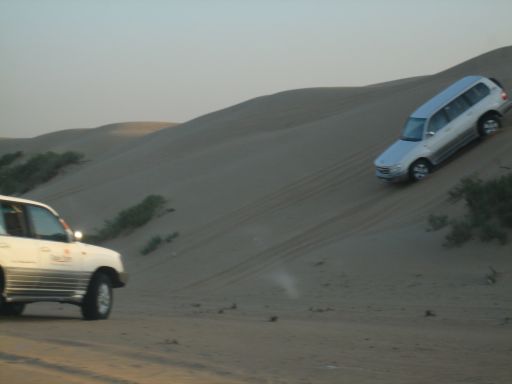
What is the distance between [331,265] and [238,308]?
3203 millimetres

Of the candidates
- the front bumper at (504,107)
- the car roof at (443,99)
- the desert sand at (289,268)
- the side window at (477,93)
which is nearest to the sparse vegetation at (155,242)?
the desert sand at (289,268)

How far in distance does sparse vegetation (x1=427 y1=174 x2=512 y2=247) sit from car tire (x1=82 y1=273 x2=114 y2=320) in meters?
7.45

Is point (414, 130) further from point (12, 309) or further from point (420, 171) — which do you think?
point (12, 309)

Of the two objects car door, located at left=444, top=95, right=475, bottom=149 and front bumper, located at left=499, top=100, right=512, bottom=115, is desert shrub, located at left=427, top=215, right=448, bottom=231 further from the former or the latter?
front bumper, located at left=499, top=100, right=512, bottom=115

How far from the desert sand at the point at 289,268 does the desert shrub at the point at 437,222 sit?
30cm

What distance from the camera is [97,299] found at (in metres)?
13.2

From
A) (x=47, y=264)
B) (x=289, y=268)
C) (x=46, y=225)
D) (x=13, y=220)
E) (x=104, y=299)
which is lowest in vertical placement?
(x=289, y=268)

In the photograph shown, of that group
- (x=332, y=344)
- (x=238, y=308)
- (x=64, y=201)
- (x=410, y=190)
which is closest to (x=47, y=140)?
(x=64, y=201)

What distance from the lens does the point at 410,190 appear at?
23281mm

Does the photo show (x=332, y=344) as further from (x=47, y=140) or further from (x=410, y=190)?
(x=47, y=140)

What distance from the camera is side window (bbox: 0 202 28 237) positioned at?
1145 cm

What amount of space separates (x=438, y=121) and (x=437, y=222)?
5.70m

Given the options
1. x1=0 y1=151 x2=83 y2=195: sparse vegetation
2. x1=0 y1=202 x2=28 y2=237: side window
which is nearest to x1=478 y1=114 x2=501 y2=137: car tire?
x1=0 y1=202 x2=28 y2=237: side window

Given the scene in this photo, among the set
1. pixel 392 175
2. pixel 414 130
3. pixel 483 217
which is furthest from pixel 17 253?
pixel 414 130
